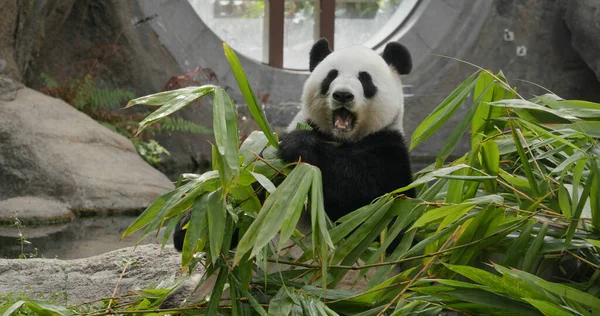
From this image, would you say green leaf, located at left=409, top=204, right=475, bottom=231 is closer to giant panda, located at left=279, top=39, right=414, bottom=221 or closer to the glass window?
giant panda, located at left=279, top=39, right=414, bottom=221

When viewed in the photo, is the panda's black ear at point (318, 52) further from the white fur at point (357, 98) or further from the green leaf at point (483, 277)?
the green leaf at point (483, 277)

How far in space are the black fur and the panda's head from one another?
16 centimetres

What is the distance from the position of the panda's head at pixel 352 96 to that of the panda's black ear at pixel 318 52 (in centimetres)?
15

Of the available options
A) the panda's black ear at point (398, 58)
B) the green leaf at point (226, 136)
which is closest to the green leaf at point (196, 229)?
the green leaf at point (226, 136)

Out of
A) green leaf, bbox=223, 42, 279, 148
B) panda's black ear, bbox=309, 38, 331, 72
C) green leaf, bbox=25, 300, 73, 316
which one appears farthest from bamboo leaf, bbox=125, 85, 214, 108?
panda's black ear, bbox=309, 38, 331, 72

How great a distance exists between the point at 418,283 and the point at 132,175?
4520mm

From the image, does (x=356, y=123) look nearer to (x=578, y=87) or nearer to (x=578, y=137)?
(x=578, y=137)

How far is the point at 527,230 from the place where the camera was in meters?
2.49

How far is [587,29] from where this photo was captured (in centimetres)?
958

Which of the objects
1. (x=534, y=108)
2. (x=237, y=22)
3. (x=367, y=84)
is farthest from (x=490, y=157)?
(x=237, y=22)

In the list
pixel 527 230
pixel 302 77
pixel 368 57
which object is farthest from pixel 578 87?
pixel 527 230

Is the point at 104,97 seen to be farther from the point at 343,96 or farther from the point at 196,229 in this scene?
the point at 196,229

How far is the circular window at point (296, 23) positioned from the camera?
13789 mm

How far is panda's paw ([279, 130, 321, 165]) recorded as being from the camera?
2840 mm
